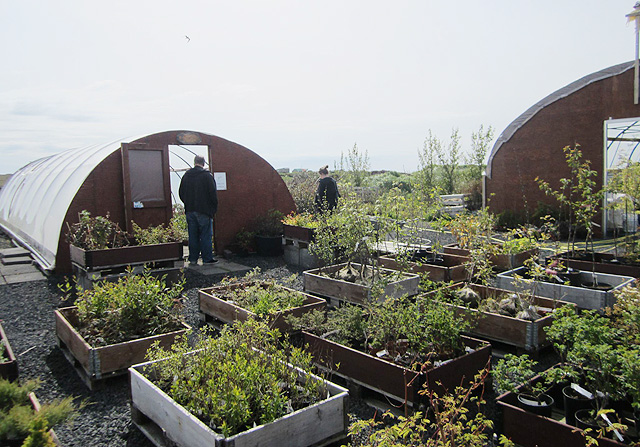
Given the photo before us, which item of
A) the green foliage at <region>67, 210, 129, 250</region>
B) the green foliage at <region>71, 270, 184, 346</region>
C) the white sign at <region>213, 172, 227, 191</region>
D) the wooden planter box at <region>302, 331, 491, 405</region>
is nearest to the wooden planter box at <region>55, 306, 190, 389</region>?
the green foliage at <region>71, 270, 184, 346</region>

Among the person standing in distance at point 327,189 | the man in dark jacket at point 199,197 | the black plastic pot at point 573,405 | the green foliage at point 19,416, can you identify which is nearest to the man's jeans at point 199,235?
the man in dark jacket at point 199,197

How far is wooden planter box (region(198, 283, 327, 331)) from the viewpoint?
205 inches

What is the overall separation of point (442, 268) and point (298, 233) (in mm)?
3654

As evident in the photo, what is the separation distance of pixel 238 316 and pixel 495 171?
39.4 feet

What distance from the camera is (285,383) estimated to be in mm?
3479

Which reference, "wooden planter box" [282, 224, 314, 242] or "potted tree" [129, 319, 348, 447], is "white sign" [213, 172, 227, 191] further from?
"potted tree" [129, 319, 348, 447]

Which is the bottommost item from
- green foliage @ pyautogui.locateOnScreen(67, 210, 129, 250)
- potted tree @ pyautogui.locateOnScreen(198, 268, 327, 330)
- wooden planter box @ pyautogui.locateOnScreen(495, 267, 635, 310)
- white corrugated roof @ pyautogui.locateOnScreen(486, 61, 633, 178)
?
wooden planter box @ pyautogui.locateOnScreen(495, 267, 635, 310)

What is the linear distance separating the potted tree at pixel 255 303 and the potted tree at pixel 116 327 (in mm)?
682

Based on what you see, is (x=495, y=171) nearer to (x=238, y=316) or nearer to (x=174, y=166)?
(x=174, y=166)

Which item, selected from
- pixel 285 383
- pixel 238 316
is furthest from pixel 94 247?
pixel 285 383

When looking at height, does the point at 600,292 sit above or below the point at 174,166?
below

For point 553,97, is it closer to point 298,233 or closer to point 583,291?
point 298,233

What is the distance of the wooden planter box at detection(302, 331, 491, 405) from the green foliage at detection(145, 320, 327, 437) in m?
0.60

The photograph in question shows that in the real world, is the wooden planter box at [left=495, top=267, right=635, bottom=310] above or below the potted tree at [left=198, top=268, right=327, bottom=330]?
below
